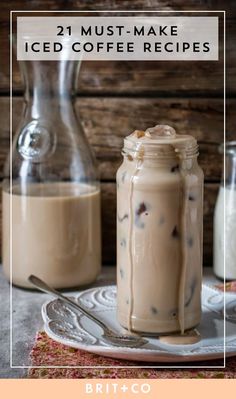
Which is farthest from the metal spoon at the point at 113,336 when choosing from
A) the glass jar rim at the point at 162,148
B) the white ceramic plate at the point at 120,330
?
the glass jar rim at the point at 162,148

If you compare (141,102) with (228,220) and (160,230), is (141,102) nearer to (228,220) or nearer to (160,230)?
(228,220)

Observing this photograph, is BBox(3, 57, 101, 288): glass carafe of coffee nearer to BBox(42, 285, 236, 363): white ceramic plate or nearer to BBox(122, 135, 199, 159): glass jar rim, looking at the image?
BBox(42, 285, 236, 363): white ceramic plate

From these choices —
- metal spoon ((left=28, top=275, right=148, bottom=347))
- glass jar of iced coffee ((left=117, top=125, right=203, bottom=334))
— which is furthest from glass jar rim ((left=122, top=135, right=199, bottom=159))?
metal spoon ((left=28, top=275, right=148, bottom=347))

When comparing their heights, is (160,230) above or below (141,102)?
below

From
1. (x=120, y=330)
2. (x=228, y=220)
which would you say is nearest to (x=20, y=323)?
(x=120, y=330)

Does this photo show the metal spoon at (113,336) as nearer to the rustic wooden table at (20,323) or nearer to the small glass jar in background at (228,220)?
the rustic wooden table at (20,323)
